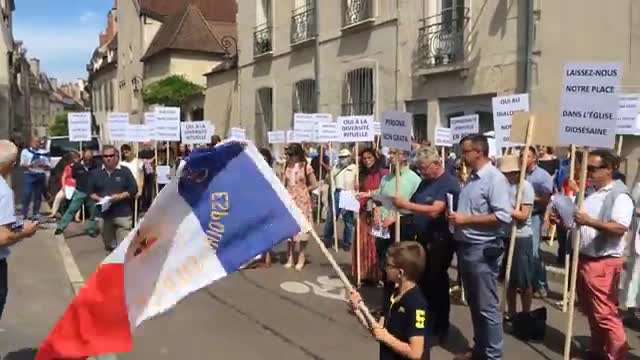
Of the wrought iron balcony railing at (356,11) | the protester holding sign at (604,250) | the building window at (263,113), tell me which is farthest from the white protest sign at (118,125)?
the protester holding sign at (604,250)

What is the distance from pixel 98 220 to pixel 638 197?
1019 centimetres

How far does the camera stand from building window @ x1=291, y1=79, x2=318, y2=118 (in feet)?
72.0

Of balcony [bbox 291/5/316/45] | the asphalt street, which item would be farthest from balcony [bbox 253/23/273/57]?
Answer: the asphalt street

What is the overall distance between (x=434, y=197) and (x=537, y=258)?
227 centimetres

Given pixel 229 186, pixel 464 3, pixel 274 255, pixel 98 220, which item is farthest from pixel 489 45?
pixel 229 186

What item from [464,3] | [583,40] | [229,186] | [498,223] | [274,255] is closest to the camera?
[229,186]

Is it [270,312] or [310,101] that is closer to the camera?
[270,312]

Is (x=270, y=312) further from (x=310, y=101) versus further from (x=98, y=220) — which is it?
(x=310, y=101)

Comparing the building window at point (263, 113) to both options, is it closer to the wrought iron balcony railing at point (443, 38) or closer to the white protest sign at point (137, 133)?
the wrought iron balcony railing at point (443, 38)

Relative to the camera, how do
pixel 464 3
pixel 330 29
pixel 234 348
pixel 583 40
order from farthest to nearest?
pixel 330 29 → pixel 464 3 → pixel 583 40 → pixel 234 348

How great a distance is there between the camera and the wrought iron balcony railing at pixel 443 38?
1541 centimetres

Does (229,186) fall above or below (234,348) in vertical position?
above

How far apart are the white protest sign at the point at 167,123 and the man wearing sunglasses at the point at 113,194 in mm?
3777

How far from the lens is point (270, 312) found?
25.2 ft
